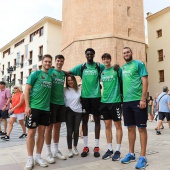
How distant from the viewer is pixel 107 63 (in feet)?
15.1

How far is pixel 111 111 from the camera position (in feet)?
14.5

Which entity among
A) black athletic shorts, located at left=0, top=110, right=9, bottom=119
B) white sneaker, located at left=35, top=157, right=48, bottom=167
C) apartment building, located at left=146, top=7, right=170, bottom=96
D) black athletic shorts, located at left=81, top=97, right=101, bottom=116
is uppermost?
apartment building, located at left=146, top=7, right=170, bottom=96

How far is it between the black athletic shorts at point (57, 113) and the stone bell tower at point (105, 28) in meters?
15.4

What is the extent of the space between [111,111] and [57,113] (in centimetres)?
114

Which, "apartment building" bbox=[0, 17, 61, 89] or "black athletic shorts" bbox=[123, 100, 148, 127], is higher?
"apartment building" bbox=[0, 17, 61, 89]

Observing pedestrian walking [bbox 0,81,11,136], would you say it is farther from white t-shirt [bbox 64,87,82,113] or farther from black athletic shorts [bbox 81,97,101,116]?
black athletic shorts [bbox 81,97,101,116]

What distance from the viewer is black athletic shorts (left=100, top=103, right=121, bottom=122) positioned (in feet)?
14.4

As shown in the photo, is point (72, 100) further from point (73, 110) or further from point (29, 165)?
point (29, 165)

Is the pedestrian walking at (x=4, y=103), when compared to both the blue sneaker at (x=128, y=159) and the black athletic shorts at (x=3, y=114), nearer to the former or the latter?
the black athletic shorts at (x=3, y=114)

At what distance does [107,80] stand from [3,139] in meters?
4.28

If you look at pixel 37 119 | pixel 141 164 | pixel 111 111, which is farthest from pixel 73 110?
pixel 141 164

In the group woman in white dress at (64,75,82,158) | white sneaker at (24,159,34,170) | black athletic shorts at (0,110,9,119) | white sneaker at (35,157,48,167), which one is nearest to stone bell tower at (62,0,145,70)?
black athletic shorts at (0,110,9,119)

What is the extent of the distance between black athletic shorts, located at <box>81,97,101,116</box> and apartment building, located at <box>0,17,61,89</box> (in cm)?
2109

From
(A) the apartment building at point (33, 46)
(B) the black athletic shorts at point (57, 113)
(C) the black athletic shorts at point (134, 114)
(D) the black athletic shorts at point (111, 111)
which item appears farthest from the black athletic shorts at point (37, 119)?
(A) the apartment building at point (33, 46)
